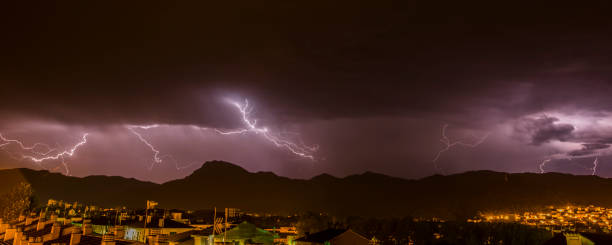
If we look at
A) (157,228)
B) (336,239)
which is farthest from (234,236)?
(336,239)

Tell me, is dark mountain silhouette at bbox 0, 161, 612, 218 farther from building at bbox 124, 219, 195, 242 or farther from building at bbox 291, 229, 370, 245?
building at bbox 124, 219, 195, 242

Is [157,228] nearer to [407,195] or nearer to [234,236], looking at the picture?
[234,236]

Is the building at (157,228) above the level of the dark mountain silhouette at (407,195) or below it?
below

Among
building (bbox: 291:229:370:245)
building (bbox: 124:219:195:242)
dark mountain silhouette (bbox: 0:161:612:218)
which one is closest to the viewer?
building (bbox: 291:229:370:245)

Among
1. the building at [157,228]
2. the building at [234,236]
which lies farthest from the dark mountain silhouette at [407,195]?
the building at [157,228]

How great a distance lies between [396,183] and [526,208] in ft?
214

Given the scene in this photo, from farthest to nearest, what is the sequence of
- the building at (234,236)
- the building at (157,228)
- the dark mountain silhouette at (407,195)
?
the dark mountain silhouette at (407,195)
the building at (157,228)
the building at (234,236)

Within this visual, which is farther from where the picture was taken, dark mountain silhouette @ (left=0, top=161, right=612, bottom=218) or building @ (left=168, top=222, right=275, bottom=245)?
dark mountain silhouette @ (left=0, top=161, right=612, bottom=218)

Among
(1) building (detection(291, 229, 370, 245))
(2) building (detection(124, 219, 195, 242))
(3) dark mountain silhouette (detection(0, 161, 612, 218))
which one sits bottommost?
(1) building (detection(291, 229, 370, 245))

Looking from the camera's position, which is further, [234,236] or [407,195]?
[407,195]

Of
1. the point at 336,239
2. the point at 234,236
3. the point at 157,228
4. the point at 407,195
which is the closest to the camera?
the point at 234,236

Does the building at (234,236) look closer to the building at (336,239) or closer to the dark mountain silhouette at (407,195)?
the building at (336,239)

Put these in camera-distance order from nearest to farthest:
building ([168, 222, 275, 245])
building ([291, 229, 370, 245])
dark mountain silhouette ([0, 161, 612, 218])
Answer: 1. building ([168, 222, 275, 245])
2. building ([291, 229, 370, 245])
3. dark mountain silhouette ([0, 161, 612, 218])

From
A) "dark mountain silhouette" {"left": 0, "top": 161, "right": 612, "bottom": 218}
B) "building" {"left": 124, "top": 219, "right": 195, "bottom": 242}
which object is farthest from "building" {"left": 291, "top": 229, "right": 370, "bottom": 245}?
"dark mountain silhouette" {"left": 0, "top": 161, "right": 612, "bottom": 218}
